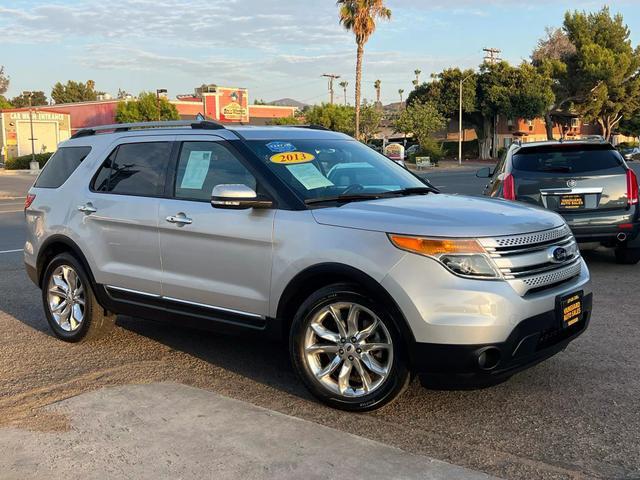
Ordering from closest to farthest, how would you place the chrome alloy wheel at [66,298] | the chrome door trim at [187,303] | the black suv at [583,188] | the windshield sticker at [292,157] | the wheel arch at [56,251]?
1. the chrome door trim at [187,303]
2. the windshield sticker at [292,157]
3. the wheel arch at [56,251]
4. the chrome alloy wheel at [66,298]
5. the black suv at [583,188]

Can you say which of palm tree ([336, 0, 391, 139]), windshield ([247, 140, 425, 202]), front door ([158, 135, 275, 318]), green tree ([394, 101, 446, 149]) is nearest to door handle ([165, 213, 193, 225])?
front door ([158, 135, 275, 318])

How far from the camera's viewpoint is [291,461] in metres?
3.36

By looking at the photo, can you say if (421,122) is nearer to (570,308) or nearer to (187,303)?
(187,303)

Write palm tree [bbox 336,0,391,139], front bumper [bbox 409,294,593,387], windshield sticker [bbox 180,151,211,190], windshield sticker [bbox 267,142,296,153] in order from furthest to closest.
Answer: palm tree [bbox 336,0,391,139] < windshield sticker [bbox 180,151,211,190] < windshield sticker [bbox 267,142,296,153] < front bumper [bbox 409,294,593,387]

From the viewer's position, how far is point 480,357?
3650 millimetres

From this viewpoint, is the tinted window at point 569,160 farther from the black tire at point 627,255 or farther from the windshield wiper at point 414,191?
the windshield wiper at point 414,191

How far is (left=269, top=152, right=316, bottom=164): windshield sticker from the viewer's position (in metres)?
4.64

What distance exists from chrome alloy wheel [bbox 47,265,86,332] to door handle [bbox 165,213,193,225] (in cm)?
133

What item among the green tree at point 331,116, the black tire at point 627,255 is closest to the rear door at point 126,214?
the black tire at point 627,255

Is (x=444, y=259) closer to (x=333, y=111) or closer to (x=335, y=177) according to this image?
(x=335, y=177)

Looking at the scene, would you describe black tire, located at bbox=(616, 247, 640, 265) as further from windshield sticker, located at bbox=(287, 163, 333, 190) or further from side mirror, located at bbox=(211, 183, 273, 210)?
side mirror, located at bbox=(211, 183, 273, 210)

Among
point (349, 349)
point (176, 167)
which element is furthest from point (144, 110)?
point (349, 349)

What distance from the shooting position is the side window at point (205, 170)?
183 inches

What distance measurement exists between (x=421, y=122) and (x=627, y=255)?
5269 centimetres
